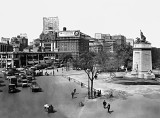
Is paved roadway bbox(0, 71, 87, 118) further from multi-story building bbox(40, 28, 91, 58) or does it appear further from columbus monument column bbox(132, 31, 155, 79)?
multi-story building bbox(40, 28, 91, 58)

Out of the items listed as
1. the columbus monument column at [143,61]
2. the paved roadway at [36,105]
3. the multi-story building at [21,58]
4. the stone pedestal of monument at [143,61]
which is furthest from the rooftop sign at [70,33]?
the paved roadway at [36,105]

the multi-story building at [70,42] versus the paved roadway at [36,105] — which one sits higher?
the multi-story building at [70,42]

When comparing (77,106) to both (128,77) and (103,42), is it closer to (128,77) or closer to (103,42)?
(128,77)

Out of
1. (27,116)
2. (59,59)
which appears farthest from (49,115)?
(59,59)

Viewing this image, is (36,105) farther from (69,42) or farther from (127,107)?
(69,42)

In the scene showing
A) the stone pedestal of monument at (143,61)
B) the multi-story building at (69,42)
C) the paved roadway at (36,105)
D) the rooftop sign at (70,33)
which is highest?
the rooftop sign at (70,33)

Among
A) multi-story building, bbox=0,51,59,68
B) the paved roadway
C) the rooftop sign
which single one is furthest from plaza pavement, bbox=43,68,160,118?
the rooftop sign

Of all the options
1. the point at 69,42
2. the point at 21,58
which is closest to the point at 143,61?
the point at 21,58

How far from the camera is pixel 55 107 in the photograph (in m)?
28.3

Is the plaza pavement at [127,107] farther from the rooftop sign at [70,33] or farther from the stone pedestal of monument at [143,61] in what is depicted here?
the rooftop sign at [70,33]

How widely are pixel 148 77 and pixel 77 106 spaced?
30.5 meters

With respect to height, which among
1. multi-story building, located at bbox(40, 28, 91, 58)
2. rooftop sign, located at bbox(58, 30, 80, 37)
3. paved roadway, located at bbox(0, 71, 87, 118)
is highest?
rooftop sign, located at bbox(58, 30, 80, 37)

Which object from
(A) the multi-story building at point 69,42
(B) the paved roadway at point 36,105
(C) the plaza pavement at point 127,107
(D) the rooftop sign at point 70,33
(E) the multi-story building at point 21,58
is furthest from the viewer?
(D) the rooftop sign at point 70,33

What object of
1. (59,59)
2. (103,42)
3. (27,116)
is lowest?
(27,116)
